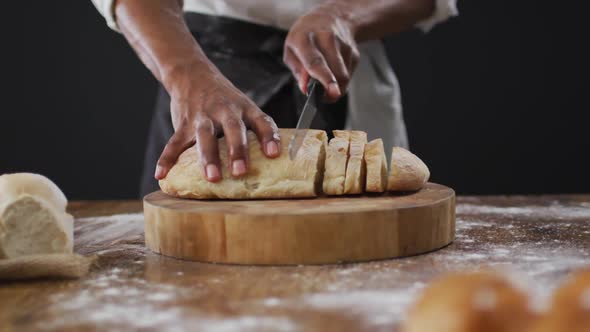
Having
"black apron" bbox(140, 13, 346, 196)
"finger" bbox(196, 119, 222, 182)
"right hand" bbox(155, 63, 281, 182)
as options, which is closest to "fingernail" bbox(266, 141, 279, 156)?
"right hand" bbox(155, 63, 281, 182)

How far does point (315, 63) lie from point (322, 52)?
3.9 inches

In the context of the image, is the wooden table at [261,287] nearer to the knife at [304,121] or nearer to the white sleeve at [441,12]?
the knife at [304,121]

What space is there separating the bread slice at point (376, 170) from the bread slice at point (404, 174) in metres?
0.02

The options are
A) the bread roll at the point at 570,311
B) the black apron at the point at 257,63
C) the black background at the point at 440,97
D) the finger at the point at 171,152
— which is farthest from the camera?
the black background at the point at 440,97

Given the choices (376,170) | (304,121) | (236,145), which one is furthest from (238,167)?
(376,170)

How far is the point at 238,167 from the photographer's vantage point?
161cm

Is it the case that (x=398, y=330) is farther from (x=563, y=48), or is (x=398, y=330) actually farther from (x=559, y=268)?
(x=563, y=48)

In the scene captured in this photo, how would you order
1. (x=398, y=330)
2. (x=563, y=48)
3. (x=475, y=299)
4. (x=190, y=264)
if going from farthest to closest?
1. (x=563, y=48)
2. (x=190, y=264)
3. (x=398, y=330)
4. (x=475, y=299)

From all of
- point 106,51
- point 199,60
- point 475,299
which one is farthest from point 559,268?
point 106,51

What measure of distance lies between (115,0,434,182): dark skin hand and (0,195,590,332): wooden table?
29cm

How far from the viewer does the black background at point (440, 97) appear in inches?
144

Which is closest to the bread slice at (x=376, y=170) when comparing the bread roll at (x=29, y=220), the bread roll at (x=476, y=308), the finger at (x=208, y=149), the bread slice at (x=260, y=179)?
the bread slice at (x=260, y=179)

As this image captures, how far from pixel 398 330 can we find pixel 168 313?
36 cm

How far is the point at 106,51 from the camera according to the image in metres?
3.72
